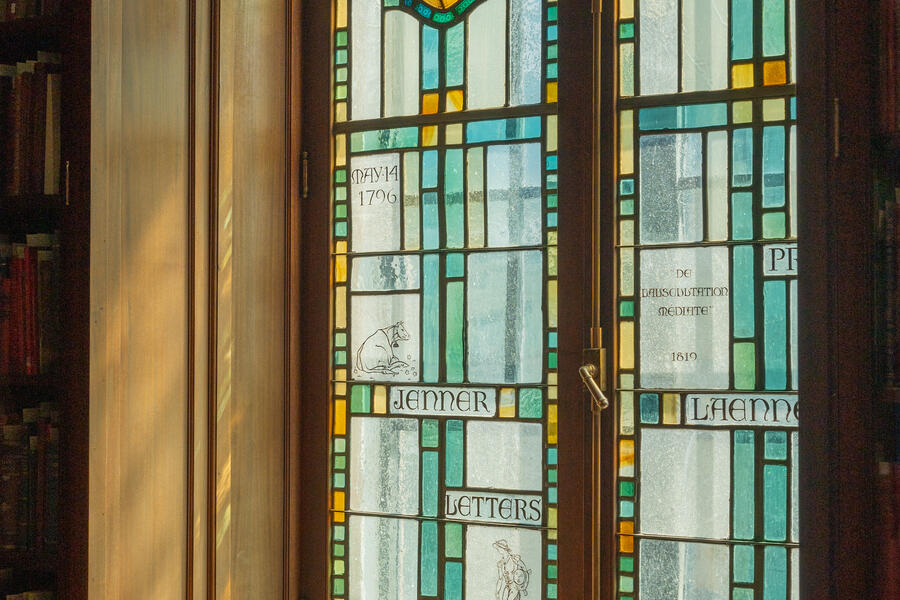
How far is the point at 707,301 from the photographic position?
80.0 inches

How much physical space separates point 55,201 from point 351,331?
815 mm

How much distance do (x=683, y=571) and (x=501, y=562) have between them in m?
0.45

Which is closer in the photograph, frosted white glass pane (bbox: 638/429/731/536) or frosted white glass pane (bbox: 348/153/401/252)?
frosted white glass pane (bbox: 638/429/731/536)

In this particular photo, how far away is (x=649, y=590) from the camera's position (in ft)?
6.75

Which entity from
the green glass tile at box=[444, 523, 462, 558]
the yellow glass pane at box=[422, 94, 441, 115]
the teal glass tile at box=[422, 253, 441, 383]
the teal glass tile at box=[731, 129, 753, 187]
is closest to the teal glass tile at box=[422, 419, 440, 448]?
the teal glass tile at box=[422, 253, 441, 383]

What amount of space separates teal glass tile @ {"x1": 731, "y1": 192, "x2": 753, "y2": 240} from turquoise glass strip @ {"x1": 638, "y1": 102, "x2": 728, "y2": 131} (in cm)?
18

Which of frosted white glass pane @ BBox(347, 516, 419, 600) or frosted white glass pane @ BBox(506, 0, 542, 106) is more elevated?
frosted white glass pane @ BBox(506, 0, 542, 106)

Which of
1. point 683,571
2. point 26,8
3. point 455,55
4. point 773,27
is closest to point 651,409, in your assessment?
point 683,571

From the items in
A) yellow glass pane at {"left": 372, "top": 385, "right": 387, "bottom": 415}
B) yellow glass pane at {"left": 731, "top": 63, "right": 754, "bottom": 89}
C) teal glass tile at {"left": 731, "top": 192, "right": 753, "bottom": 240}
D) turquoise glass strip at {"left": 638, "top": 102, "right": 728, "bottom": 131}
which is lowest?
yellow glass pane at {"left": 372, "top": 385, "right": 387, "bottom": 415}

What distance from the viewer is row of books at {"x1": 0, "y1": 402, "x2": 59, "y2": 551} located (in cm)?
194

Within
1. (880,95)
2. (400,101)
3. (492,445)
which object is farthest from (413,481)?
(880,95)

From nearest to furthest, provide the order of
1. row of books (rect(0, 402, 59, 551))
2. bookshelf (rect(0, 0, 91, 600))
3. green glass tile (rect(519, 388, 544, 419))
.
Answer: bookshelf (rect(0, 0, 91, 600)), row of books (rect(0, 402, 59, 551)), green glass tile (rect(519, 388, 544, 419))

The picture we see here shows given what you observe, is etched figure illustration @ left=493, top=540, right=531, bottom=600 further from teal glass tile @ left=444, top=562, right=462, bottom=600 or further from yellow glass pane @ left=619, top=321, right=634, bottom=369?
yellow glass pane @ left=619, top=321, right=634, bottom=369

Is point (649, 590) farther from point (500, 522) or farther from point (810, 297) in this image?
point (810, 297)
